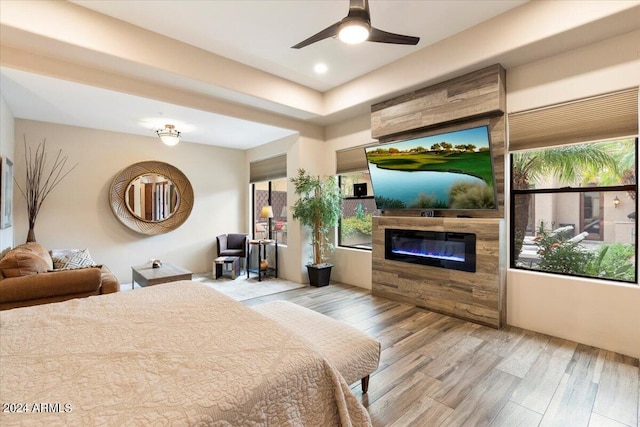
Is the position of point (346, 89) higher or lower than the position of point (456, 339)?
higher

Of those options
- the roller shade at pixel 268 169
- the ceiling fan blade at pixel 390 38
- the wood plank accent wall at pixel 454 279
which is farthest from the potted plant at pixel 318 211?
the ceiling fan blade at pixel 390 38

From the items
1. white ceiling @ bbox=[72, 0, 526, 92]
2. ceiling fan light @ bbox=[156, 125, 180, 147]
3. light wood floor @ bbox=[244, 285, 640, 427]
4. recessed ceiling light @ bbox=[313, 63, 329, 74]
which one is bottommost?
light wood floor @ bbox=[244, 285, 640, 427]

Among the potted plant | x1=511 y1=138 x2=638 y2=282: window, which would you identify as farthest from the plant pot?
x1=511 y1=138 x2=638 y2=282: window

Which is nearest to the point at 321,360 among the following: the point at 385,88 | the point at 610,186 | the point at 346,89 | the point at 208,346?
the point at 208,346

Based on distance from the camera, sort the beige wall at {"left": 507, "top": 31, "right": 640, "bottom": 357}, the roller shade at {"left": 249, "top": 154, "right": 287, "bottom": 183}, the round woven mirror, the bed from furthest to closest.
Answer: the roller shade at {"left": 249, "top": 154, "right": 287, "bottom": 183} → the round woven mirror → the beige wall at {"left": 507, "top": 31, "right": 640, "bottom": 357} → the bed

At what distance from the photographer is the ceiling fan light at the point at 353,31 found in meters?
2.09

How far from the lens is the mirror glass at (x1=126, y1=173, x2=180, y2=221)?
535cm

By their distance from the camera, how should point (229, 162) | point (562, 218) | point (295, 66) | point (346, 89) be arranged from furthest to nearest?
point (229, 162)
point (346, 89)
point (295, 66)
point (562, 218)

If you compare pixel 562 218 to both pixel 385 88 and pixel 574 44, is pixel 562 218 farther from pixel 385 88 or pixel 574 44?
pixel 385 88

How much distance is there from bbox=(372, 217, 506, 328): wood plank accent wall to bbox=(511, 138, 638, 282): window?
33 cm

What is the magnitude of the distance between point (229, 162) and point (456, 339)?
5563 mm

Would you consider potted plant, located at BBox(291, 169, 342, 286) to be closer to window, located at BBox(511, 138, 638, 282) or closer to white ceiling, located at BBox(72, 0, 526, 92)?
white ceiling, located at BBox(72, 0, 526, 92)

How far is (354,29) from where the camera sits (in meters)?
2.12

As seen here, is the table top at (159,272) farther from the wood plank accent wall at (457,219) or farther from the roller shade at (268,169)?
the wood plank accent wall at (457,219)
